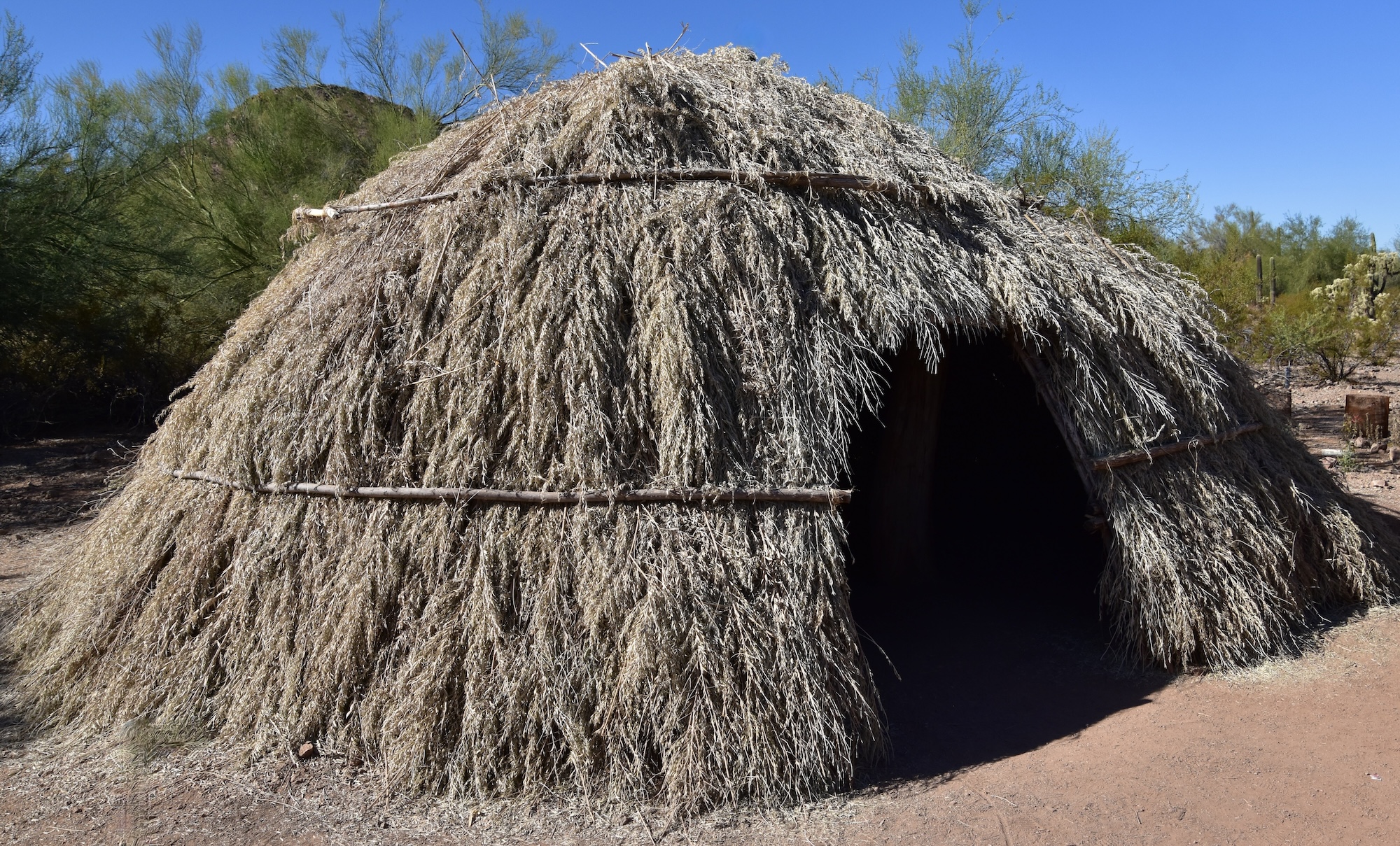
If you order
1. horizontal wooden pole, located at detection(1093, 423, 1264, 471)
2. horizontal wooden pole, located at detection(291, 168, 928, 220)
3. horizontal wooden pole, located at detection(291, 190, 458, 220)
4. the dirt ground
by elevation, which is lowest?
the dirt ground

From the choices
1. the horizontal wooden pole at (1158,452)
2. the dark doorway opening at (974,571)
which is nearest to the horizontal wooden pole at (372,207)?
the dark doorway opening at (974,571)

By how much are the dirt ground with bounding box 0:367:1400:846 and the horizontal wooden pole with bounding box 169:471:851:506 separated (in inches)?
45.7

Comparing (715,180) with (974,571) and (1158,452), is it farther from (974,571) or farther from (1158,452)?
(974,571)

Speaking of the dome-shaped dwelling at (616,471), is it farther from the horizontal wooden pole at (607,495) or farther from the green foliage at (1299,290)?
the green foliage at (1299,290)

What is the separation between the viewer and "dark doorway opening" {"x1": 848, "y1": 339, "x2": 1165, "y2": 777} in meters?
4.45

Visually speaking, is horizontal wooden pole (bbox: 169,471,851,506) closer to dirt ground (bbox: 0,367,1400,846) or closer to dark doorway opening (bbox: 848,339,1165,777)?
dark doorway opening (bbox: 848,339,1165,777)

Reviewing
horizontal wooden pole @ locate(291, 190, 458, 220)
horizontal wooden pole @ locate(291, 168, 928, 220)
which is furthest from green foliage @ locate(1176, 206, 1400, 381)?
horizontal wooden pole @ locate(291, 190, 458, 220)

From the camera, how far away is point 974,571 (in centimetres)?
675

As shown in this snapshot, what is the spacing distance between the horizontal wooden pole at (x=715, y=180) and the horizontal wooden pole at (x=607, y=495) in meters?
1.63

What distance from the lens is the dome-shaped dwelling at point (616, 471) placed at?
364 cm

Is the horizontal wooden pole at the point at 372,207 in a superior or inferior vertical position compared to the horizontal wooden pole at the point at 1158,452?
superior

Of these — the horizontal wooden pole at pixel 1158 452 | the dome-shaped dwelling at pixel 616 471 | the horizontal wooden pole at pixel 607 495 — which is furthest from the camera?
the horizontal wooden pole at pixel 1158 452

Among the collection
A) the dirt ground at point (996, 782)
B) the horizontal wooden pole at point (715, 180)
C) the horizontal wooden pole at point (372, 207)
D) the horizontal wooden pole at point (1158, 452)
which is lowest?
the dirt ground at point (996, 782)

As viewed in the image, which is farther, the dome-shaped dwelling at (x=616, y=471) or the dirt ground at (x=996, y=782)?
the dome-shaped dwelling at (x=616, y=471)
